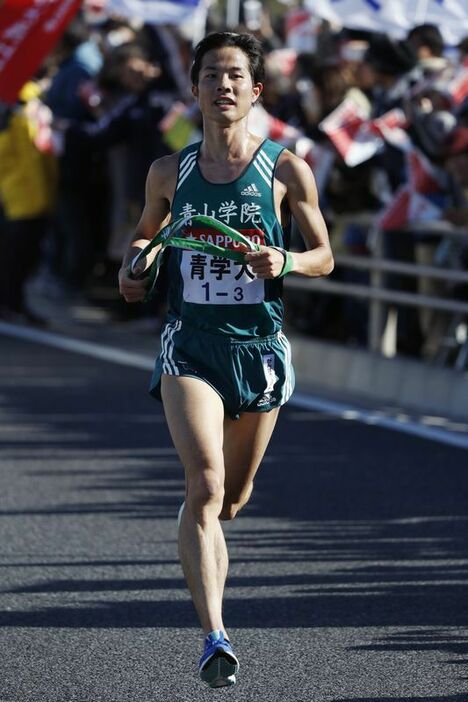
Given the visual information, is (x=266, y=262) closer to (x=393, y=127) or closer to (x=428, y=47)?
(x=393, y=127)

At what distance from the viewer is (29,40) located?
45.8 feet

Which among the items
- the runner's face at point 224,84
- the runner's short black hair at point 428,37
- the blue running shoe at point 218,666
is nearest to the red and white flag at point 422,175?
the runner's short black hair at point 428,37

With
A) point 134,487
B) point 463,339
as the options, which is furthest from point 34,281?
point 134,487

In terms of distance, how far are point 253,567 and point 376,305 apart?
5108mm

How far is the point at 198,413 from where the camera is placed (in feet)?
18.7

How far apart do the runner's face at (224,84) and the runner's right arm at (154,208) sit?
0.25 metres

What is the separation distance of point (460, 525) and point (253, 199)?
2716 mm

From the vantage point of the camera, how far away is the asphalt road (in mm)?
5824

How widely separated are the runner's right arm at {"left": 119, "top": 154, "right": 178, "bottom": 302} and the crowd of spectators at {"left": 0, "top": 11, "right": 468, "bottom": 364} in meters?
5.45

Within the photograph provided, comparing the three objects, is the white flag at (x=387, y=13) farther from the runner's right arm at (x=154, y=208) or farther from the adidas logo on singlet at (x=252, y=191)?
the adidas logo on singlet at (x=252, y=191)

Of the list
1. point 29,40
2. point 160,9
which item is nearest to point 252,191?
point 29,40

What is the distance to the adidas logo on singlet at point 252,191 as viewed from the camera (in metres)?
Result: 5.85

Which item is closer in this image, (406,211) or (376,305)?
(406,211)

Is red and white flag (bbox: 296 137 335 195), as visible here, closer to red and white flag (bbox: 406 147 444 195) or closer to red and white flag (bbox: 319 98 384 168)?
red and white flag (bbox: 319 98 384 168)
